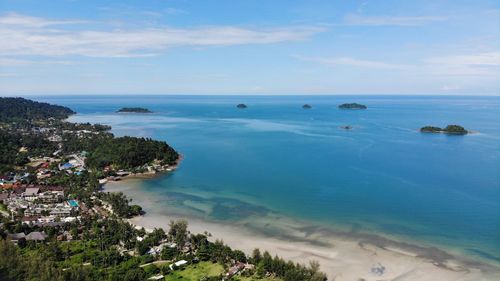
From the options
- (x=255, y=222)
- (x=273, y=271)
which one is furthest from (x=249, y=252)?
(x=255, y=222)

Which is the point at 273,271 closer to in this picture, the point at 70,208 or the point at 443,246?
the point at 443,246

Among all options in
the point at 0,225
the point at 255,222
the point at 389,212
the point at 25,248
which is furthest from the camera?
the point at 389,212

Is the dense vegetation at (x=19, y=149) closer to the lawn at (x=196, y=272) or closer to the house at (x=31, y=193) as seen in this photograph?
the house at (x=31, y=193)

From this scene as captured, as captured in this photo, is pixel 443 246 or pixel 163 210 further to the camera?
pixel 163 210

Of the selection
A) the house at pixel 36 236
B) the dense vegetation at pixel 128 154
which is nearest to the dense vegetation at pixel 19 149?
the dense vegetation at pixel 128 154

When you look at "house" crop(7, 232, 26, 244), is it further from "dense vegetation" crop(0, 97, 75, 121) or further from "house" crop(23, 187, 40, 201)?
"dense vegetation" crop(0, 97, 75, 121)
